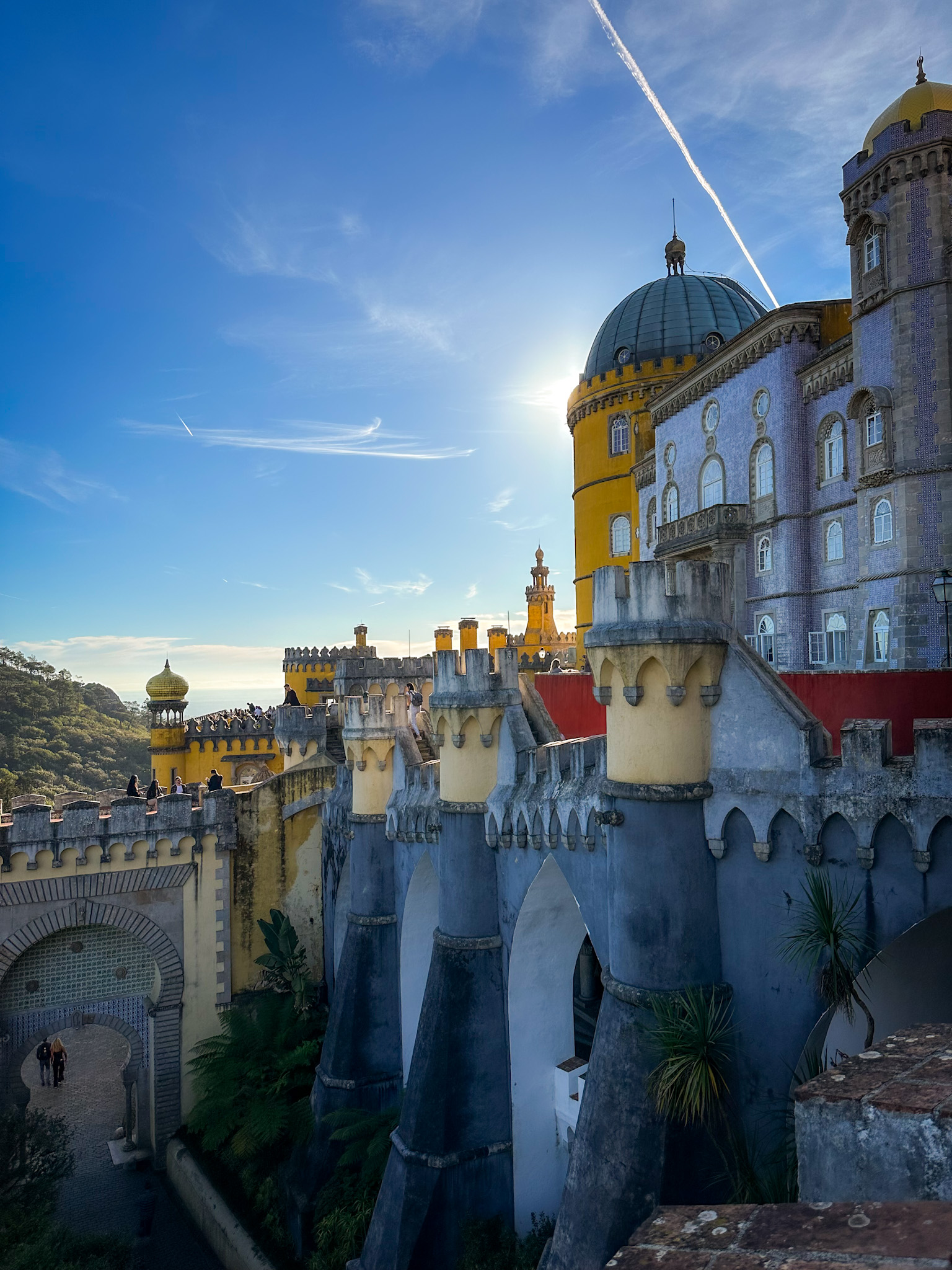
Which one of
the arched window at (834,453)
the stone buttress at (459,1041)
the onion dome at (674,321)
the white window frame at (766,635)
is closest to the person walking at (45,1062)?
the stone buttress at (459,1041)

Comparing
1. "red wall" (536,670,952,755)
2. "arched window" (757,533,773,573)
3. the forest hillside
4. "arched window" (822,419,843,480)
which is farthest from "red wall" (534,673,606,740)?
the forest hillside

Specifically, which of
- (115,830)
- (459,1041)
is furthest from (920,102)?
(115,830)

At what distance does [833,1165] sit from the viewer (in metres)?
3.50

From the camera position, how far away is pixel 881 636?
20562 millimetres

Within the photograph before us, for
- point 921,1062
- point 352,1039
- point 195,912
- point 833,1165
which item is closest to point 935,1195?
point 833,1165

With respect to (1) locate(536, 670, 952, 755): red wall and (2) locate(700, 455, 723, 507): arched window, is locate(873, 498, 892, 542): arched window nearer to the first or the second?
(2) locate(700, 455, 723, 507): arched window

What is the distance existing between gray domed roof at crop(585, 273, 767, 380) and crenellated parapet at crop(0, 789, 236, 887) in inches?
987

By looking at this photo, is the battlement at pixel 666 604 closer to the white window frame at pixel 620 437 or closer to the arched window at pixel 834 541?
the arched window at pixel 834 541

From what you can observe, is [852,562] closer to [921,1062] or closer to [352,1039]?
[352,1039]

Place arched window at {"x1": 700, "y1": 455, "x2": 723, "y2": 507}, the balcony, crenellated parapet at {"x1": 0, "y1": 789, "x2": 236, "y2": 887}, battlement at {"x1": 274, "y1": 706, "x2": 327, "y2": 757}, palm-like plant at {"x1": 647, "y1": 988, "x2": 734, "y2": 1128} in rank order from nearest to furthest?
palm-like plant at {"x1": 647, "y1": 988, "x2": 734, "y2": 1128} → crenellated parapet at {"x1": 0, "y1": 789, "x2": 236, "y2": 887} → battlement at {"x1": 274, "y1": 706, "x2": 327, "y2": 757} → the balcony → arched window at {"x1": 700, "y1": 455, "x2": 723, "y2": 507}

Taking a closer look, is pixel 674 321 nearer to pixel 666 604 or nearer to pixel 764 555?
pixel 764 555

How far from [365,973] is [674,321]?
28.6m

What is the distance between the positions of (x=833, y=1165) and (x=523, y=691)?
326 inches

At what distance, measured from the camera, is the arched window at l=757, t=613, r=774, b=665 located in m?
25.9
